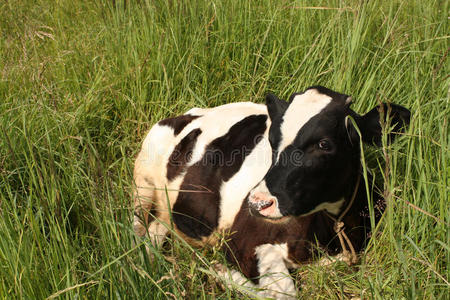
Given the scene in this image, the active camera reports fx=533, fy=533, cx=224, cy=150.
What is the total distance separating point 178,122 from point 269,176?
1.22 metres

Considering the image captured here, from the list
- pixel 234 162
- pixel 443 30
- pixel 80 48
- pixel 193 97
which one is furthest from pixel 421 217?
pixel 80 48

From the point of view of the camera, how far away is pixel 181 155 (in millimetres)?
3299

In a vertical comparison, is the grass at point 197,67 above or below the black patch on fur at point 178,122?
above

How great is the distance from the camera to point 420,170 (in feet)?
7.76

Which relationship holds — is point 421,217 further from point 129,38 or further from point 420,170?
point 129,38

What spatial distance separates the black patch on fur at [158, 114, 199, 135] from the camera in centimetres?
341

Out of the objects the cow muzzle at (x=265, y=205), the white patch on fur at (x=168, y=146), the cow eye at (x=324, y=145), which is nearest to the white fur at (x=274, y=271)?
the cow muzzle at (x=265, y=205)

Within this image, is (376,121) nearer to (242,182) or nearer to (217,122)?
(242,182)

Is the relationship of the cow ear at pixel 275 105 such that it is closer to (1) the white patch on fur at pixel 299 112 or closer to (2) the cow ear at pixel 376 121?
(1) the white patch on fur at pixel 299 112

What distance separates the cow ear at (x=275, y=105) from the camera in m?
2.61

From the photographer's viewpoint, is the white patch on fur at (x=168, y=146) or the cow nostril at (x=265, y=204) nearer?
the cow nostril at (x=265, y=204)

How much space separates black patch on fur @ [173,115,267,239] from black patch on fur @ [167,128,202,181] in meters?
0.09

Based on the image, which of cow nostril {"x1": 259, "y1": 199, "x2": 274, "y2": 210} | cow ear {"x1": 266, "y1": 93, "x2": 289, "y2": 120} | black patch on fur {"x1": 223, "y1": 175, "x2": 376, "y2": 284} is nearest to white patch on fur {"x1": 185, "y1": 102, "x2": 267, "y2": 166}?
cow ear {"x1": 266, "y1": 93, "x2": 289, "y2": 120}

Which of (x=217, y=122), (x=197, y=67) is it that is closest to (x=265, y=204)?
(x=217, y=122)
